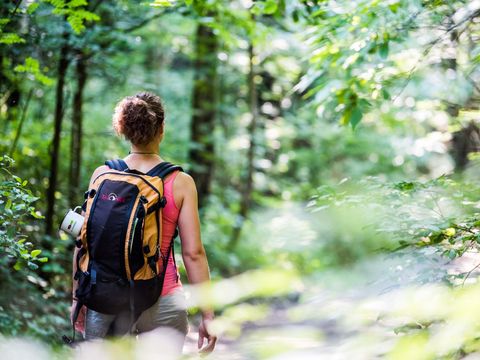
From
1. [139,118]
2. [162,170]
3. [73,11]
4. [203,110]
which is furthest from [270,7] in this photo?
[203,110]

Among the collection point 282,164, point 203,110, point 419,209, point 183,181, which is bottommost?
point 282,164

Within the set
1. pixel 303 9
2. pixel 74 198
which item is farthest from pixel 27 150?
pixel 303 9

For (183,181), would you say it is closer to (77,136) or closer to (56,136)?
(56,136)

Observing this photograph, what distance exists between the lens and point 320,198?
3752 mm

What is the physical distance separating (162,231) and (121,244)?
0.91 ft

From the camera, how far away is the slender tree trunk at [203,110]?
9641mm

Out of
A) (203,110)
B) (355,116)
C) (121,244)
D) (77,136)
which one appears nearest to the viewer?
(121,244)

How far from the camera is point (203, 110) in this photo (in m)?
9.94

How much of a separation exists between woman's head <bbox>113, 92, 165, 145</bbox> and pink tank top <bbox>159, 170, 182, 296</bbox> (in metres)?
0.25

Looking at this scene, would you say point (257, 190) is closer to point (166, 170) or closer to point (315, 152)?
point (315, 152)

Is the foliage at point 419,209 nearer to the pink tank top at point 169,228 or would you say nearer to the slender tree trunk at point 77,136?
the pink tank top at point 169,228

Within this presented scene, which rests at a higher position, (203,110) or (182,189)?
(182,189)

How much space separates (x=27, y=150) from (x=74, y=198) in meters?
1.05

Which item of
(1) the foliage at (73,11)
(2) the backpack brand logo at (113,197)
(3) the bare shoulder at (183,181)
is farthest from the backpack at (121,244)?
(1) the foliage at (73,11)
